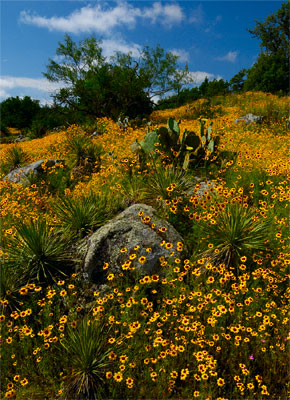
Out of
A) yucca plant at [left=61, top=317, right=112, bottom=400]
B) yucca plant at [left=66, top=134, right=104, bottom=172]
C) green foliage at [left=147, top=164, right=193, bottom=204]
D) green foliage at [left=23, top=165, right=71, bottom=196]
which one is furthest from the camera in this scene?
yucca plant at [left=66, top=134, right=104, bottom=172]

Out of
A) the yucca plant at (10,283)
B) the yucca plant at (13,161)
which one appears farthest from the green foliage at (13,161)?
the yucca plant at (10,283)

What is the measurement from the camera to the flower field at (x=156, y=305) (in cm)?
261

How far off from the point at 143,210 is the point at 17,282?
2.14m

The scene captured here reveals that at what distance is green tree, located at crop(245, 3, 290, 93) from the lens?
2570cm

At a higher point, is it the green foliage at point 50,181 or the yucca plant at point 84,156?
the yucca plant at point 84,156

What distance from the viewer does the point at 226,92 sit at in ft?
83.1

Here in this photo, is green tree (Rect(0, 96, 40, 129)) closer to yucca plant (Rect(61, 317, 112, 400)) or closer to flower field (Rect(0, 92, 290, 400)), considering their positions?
flower field (Rect(0, 92, 290, 400))

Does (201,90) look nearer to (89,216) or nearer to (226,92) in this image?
(226,92)

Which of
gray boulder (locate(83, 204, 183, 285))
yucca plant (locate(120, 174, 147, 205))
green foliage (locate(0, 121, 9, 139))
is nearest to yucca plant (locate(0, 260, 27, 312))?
gray boulder (locate(83, 204, 183, 285))

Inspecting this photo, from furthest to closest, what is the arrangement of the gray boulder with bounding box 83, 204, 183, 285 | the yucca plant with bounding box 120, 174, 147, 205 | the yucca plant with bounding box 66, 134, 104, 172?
1. the yucca plant with bounding box 66, 134, 104, 172
2. the yucca plant with bounding box 120, 174, 147, 205
3. the gray boulder with bounding box 83, 204, 183, 285

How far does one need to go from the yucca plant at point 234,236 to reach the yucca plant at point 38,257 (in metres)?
2.19

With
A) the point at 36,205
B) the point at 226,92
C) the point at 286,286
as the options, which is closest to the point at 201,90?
the point at 226,92

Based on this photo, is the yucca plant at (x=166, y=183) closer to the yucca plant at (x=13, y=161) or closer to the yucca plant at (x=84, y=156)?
the yucca plant at (x=84, y=156)

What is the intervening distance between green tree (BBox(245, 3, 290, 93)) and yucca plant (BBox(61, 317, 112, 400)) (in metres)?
27.7
